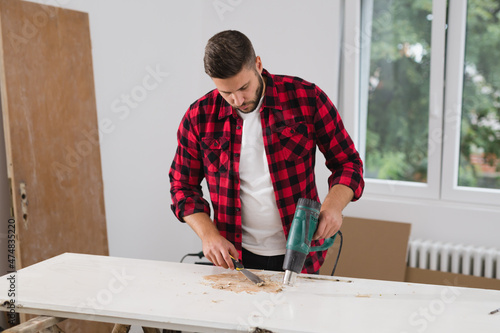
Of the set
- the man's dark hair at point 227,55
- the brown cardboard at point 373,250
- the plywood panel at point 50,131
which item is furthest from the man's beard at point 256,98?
the brown cardboard at point 373,250

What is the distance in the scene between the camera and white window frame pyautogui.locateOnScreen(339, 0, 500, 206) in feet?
9.44

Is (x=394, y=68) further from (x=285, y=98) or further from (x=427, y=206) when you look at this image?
(x=285, y=98)

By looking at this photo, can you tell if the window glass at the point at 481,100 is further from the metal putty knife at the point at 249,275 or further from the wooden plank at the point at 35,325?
the wooden plank at the point at 35,325

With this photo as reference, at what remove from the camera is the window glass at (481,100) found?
9.32 ft

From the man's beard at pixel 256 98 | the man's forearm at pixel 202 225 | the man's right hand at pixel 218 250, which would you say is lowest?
the man's right hand at pixel 218 250

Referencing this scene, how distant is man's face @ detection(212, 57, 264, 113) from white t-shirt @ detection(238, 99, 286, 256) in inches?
4.2

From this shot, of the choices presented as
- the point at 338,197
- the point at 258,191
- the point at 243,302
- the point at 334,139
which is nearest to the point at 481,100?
the point at 334,139

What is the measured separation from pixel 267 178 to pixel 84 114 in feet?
4.37

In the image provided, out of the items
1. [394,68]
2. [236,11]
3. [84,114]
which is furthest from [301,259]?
[236,11]

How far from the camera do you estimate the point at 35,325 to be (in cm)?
137

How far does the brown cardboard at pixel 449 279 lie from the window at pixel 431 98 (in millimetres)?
492

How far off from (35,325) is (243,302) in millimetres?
626

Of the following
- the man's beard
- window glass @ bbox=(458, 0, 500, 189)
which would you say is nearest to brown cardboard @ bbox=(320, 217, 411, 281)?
window glass @ bbox=(458, 0, 500, 189)

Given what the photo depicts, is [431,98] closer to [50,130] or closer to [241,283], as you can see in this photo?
[241,283]
